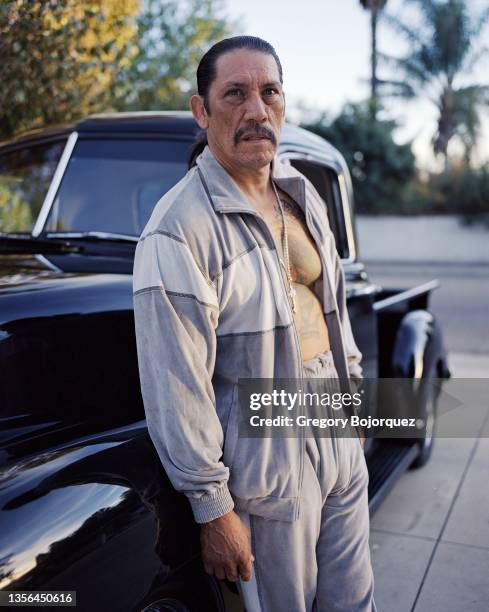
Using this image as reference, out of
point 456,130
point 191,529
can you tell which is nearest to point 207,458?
point 191,529

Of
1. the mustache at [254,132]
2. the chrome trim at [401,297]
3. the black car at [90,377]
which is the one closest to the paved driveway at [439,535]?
the black car at [90,377]

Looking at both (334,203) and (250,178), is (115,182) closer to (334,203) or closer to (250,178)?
(250,178)

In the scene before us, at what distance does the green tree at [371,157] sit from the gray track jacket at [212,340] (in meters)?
22.3

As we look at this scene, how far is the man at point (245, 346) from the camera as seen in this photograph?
1.64 metres

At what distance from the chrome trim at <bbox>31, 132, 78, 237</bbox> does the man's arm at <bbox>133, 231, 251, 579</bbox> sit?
139 centimetres

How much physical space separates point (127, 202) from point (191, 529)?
1.58m

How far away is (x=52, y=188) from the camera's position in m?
2.95

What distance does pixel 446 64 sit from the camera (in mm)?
26750

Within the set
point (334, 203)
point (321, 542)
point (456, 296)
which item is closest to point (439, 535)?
point (321, 542)

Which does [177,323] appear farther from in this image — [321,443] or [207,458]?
[321,443]

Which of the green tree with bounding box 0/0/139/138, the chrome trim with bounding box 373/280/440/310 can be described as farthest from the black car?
the green tree with bounding box 0/0/139/138

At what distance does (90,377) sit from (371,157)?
74.8ft

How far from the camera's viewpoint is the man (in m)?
1.64

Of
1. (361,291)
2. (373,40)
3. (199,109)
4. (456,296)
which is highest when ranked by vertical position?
(373,40)
